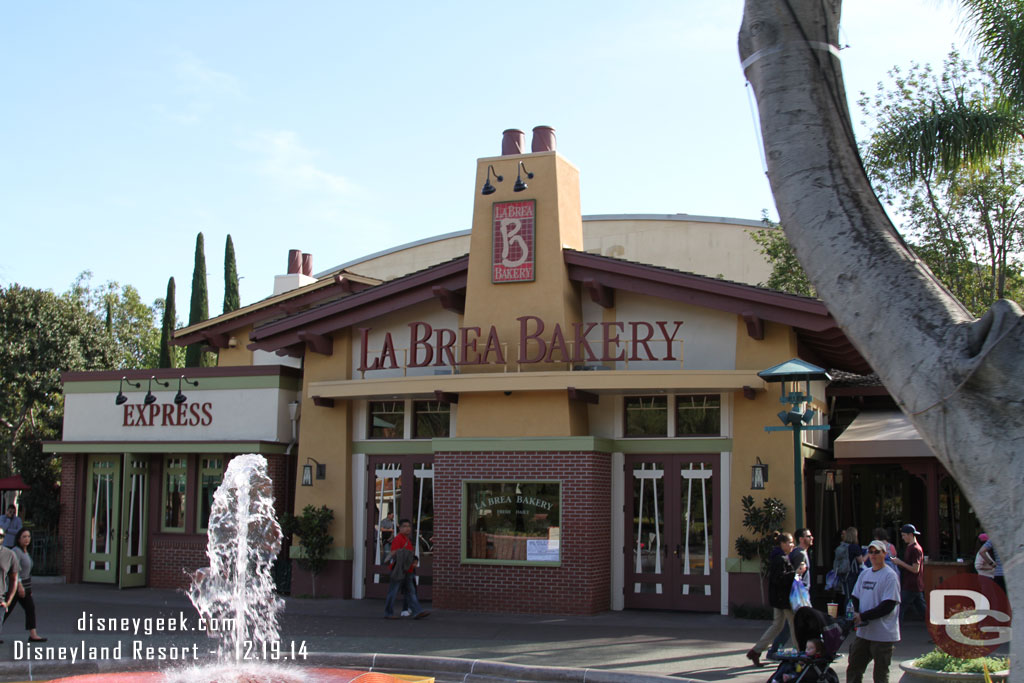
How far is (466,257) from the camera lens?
18906 mm

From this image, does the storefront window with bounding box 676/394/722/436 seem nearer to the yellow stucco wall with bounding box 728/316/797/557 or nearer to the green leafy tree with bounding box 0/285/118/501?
the yellow stucco wall with bounding box 728/316/797/557

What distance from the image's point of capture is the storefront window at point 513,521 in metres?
17.6

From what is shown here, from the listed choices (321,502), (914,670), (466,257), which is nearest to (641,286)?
(466,257)

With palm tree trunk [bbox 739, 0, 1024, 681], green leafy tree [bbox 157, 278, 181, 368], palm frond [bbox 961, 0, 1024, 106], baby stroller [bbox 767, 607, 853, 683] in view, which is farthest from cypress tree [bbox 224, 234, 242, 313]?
palm tree trunk [bbox 739, 0, 1024, 681]

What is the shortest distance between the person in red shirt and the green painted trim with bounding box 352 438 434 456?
2.87 meters

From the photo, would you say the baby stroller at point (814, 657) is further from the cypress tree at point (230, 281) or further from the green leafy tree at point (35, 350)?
the cypress tree at point (230, 281)

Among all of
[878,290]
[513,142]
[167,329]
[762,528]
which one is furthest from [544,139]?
[167,329]

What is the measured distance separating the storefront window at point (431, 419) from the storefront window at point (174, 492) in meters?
5.47

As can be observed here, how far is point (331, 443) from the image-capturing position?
20.0m

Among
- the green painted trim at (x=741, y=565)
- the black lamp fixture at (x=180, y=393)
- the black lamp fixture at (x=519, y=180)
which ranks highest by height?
the black lamp fixture at (x=519, y=180)

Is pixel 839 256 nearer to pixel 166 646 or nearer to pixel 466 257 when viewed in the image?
pixel 166 646

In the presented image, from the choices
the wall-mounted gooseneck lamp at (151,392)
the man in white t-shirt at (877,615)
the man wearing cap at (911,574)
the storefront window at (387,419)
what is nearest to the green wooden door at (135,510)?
the wall-mounted gooseneck lamp at (151,392)

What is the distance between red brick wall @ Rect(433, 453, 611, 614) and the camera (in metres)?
17.2

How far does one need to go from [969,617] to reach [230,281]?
36.3 metres
